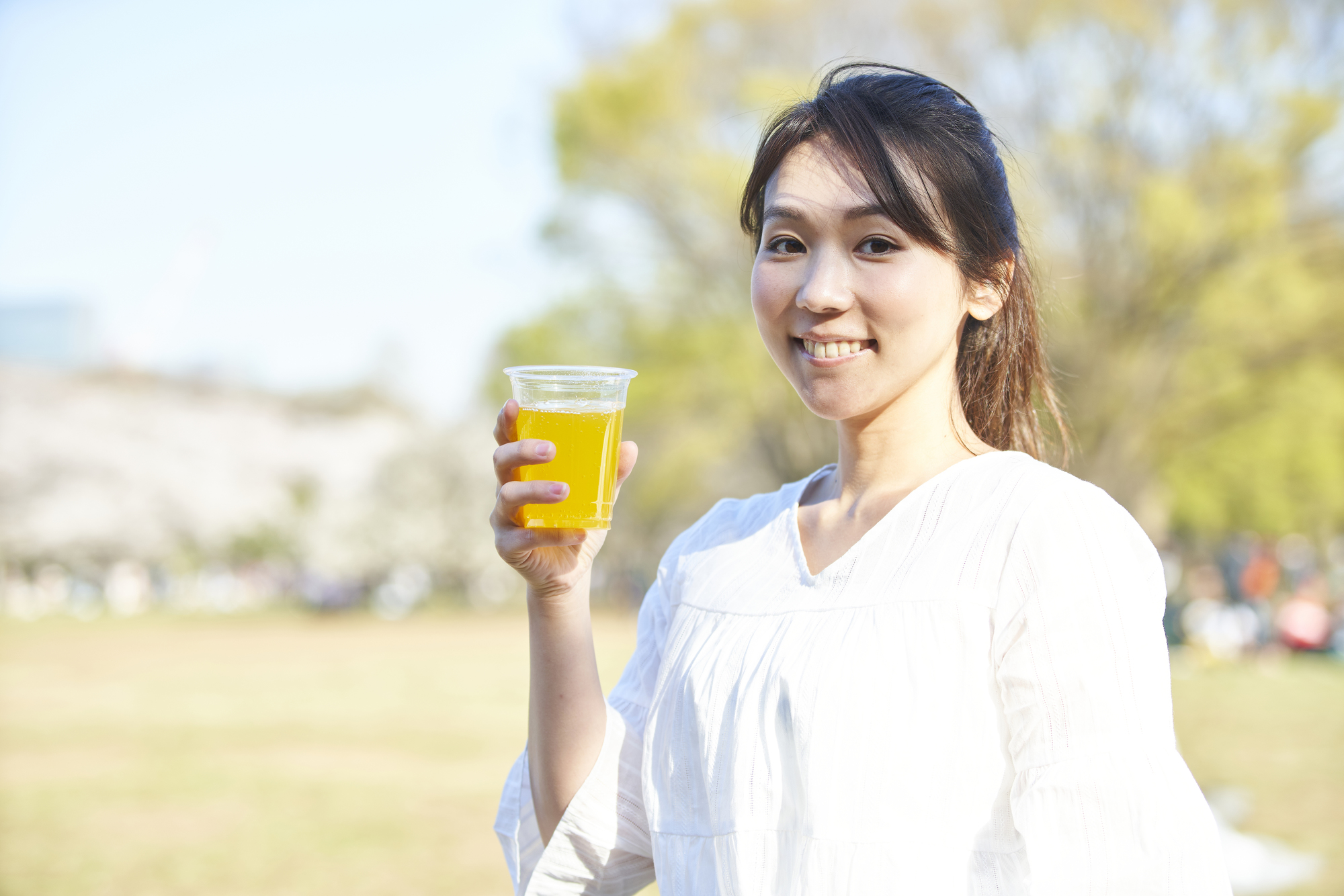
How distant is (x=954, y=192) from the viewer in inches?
61.7

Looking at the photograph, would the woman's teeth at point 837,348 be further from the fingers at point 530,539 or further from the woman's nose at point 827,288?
the fingers at point 530,539

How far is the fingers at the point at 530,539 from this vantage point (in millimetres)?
1615


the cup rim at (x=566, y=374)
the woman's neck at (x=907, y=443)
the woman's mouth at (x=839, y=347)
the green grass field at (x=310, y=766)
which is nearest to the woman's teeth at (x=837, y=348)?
the woman's mouth at (x=839, y=347)

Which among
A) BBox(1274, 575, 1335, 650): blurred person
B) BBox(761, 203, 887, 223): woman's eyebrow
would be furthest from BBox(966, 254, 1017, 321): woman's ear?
BBox(1274, 575, 1335, 650): blurred person

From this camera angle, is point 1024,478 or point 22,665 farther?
point 22,665

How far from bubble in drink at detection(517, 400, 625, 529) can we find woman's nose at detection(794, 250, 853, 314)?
0.36m

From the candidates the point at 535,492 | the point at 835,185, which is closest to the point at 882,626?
the point at 535,492

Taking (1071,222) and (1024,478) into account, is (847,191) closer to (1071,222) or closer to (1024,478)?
(1024,478)

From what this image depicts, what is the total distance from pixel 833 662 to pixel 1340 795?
318 inches

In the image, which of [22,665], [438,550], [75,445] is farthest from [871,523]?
[75,445]

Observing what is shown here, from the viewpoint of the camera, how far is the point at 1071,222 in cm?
1620

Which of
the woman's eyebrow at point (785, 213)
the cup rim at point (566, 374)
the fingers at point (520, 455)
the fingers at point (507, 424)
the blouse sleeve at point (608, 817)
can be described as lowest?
the blouse sleeve at point (608, 817)

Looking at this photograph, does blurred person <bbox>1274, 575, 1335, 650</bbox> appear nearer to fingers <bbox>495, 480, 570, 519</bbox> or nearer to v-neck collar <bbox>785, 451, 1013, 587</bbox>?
v-neck collar <bbox>785, 451, 1013, 587</bbox>

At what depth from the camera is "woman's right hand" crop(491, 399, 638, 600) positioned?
1.56 meters
